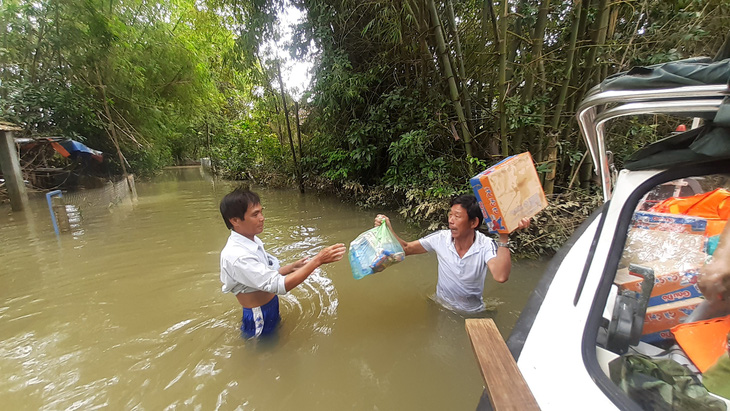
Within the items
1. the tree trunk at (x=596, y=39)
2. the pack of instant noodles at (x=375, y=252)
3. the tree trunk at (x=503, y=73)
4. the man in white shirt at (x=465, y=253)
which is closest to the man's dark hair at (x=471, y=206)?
the man in white shirt at (x=465, y=253)

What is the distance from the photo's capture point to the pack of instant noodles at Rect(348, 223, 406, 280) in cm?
201

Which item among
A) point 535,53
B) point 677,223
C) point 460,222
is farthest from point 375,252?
point 535,53

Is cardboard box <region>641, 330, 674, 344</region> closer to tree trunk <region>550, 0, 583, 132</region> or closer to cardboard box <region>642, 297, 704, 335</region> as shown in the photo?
cardboard box <region>642, 297, 704, 335</region>

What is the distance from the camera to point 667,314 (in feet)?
4.19

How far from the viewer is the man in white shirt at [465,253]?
202cm

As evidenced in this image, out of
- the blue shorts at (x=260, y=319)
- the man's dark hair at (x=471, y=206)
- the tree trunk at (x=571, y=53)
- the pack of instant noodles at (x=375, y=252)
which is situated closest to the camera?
the pack of instant noodles at (x=375, y=252)

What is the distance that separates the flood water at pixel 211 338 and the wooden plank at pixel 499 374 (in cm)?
99

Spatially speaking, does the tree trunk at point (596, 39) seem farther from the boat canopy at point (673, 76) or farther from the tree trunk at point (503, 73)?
the boat canopy at point (673, 76)

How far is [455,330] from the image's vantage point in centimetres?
250

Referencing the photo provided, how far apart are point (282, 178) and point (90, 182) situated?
9.33m

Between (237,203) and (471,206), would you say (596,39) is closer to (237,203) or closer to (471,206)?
(471,206)

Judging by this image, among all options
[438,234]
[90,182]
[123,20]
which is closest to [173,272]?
[438,234]

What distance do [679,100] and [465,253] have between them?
1.54m

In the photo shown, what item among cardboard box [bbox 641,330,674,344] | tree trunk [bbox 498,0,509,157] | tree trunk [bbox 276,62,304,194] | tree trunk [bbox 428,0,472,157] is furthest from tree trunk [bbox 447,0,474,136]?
tree trunk [bbox 276,62,304,194]
